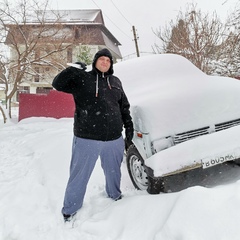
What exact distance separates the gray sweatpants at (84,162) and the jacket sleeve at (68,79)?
482 millimetres

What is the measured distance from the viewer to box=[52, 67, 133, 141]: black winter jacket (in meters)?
2.30

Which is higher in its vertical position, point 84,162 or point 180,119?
point 180,119

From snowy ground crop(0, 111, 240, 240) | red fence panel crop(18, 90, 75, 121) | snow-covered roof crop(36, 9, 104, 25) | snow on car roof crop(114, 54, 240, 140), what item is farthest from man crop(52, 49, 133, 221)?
snow-covered roof crop(36, 9, 104, 25)

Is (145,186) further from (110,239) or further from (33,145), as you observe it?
(33,145)

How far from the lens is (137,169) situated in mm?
2939

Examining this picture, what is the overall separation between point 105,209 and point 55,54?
11.1m

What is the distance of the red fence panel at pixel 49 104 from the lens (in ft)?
33.5

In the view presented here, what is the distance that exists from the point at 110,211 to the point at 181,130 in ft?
3.60

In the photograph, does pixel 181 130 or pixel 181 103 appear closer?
pixel 181 130

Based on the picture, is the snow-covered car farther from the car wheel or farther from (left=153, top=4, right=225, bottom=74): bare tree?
(left=153, top=4, right=225, bottom=74): bare tree

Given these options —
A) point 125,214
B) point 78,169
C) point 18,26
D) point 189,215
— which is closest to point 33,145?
point 78,169

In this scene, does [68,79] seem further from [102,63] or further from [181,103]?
[181,103]

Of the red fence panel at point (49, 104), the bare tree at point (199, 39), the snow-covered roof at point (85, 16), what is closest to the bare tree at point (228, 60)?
the bare tree at point (199, 39)

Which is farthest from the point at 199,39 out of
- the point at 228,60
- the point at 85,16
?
the point at 85,16
